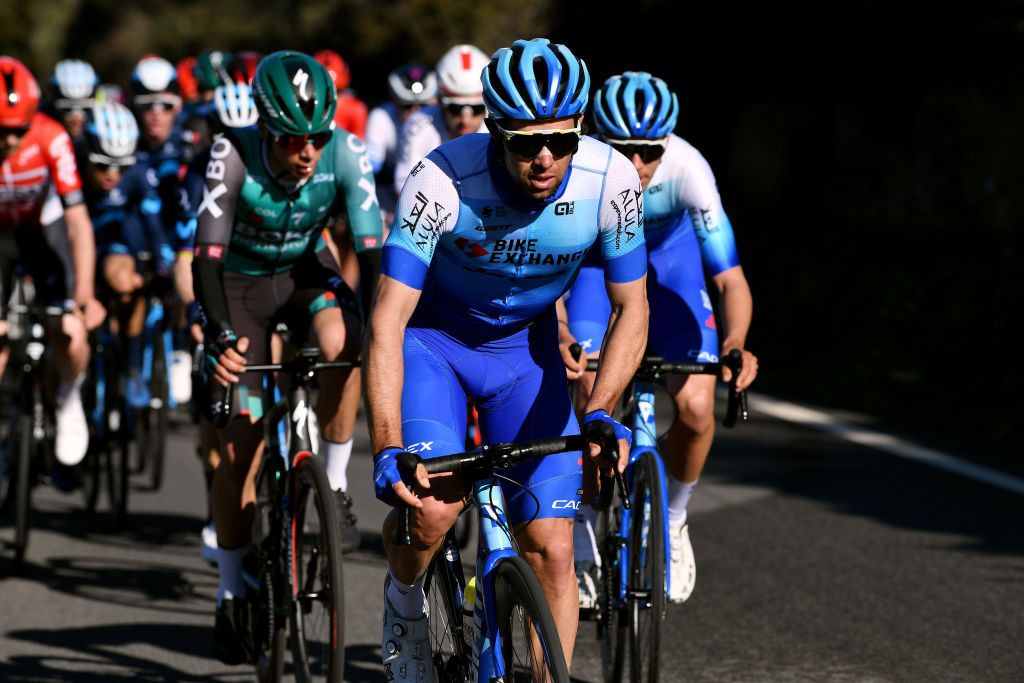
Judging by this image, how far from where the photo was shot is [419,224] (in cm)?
430

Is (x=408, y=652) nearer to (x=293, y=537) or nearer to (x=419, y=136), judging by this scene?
(x=293, y=537)

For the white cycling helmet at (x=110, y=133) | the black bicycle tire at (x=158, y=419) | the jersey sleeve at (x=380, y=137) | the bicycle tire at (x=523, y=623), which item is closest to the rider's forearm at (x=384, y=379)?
the bicycle tire at (x=523, y=623)

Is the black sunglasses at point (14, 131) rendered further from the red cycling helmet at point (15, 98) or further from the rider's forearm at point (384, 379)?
the rider's forearm at point (384, 379)

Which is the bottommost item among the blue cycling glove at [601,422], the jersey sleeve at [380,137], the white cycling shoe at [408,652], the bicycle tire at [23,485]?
the bicycle tire at [23,485]

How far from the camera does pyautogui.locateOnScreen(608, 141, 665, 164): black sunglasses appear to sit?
19.2ft

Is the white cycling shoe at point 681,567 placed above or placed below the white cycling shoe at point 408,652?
below

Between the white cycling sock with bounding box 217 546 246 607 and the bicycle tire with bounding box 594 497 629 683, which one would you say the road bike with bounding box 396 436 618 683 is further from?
the white cycling sock with bounding box 217 546 246 607

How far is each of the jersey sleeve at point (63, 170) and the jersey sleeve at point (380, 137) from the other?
3059mm

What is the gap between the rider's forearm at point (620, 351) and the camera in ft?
14.0

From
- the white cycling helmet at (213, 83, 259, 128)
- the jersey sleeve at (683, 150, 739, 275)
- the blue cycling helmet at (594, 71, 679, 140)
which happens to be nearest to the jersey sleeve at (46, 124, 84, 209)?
the white cycling helmet at (213, 83, 259, 128)

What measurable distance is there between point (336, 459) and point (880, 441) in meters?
Result: 4.74

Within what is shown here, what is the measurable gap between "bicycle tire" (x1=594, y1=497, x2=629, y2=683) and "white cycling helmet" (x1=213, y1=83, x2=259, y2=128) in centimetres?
318

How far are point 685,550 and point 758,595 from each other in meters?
0.96

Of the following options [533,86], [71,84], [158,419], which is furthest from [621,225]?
[71,84]
